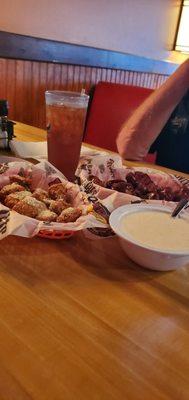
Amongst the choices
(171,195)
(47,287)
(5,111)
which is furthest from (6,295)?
(5,111)

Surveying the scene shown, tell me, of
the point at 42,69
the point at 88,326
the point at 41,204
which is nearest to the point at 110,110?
the point at 42,69

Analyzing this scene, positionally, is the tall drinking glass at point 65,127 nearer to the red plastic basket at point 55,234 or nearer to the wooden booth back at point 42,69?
the red plastic basket at point 55,234

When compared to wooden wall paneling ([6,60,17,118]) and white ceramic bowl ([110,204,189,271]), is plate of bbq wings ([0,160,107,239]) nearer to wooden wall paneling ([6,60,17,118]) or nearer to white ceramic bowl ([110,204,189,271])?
white ceramic bowl ([110,204,189,271])

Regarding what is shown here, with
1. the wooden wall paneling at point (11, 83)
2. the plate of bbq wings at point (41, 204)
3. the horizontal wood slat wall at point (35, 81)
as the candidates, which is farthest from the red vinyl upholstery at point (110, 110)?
the plate of bbq wings at point (41, 204)

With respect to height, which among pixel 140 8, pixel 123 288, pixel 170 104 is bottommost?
pixel 123 288

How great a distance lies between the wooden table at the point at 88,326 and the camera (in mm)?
394

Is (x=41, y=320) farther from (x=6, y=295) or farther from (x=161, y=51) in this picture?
(x=161, y=51)

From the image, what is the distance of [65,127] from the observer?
1015mm

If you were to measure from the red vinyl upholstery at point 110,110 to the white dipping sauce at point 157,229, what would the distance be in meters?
1.92

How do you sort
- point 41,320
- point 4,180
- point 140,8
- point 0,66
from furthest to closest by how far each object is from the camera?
point 140,8, point 0,66, point 4,180, point 41,320

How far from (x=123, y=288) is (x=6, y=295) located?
179mm

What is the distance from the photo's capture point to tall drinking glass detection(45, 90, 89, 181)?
3.31 feet

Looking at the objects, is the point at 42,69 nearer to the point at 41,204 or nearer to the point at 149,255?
the point at 41,204

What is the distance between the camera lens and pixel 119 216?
2.25 ft
